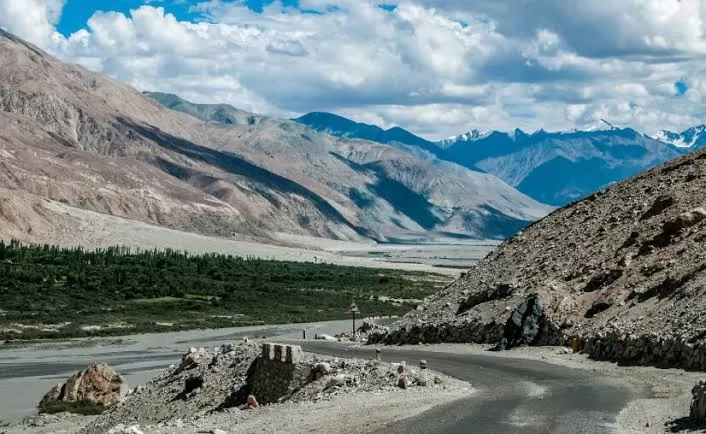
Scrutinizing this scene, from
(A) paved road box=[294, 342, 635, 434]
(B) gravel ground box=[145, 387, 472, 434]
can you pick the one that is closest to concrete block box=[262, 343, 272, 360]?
(B) gravel ground box=[145, 387, 472, 434]

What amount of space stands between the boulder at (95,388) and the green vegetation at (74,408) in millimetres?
318

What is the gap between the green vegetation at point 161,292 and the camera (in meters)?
95.7

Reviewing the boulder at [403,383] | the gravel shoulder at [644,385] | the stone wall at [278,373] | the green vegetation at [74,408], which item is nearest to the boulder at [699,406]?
the gravel shoulder at [644,385]

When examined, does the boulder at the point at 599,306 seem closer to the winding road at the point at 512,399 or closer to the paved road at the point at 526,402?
the winding road at the point at 512,399

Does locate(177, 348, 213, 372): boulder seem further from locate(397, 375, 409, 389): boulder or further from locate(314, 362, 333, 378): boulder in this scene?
locate(397, 375, 409, 389): boulder

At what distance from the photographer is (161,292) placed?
396 feet

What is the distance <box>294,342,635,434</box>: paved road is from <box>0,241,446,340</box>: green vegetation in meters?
65.8

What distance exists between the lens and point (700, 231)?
31.7 m

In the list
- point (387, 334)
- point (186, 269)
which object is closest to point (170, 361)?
point (387, 334)

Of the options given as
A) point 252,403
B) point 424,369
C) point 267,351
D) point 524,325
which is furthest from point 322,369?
point 524,325

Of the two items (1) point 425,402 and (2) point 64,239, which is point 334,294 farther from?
(1) point 425,402

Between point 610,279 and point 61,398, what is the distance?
2379cm

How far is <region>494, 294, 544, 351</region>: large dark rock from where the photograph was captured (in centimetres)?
3198

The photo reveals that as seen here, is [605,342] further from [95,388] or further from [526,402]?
[95,388]
